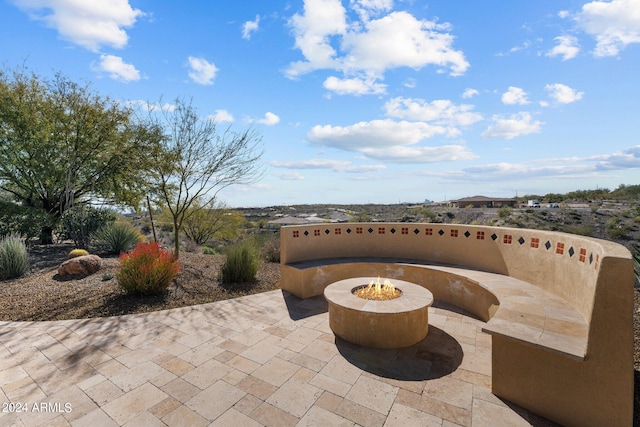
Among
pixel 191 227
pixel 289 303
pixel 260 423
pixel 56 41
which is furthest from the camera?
pixel 191 227

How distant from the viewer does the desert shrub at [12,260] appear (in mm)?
6469

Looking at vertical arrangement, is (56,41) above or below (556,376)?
above

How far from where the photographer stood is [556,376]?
90.9 inches

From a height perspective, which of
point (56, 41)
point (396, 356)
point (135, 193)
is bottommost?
point (396, 356)

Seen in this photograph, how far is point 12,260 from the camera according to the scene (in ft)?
21.5

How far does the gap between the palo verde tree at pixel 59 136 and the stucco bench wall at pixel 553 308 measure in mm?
8419

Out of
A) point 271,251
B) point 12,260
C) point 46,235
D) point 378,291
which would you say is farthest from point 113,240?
point 378,291

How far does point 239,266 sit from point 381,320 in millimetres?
3887

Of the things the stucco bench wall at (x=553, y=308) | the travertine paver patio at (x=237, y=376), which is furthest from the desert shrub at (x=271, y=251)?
the travertine paver patio at (x=237, y=376)

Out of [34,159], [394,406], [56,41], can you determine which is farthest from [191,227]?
[394,406]

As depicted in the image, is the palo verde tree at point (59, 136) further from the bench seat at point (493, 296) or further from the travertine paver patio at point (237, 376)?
the bench seat at point (493, 296)

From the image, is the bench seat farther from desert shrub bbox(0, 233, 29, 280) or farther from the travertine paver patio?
desert shrub bbox(0, 233, 29, 280)

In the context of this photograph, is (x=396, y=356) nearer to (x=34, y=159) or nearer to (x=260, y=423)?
(x=260, y=423)

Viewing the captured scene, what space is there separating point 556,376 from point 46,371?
16.5ft
